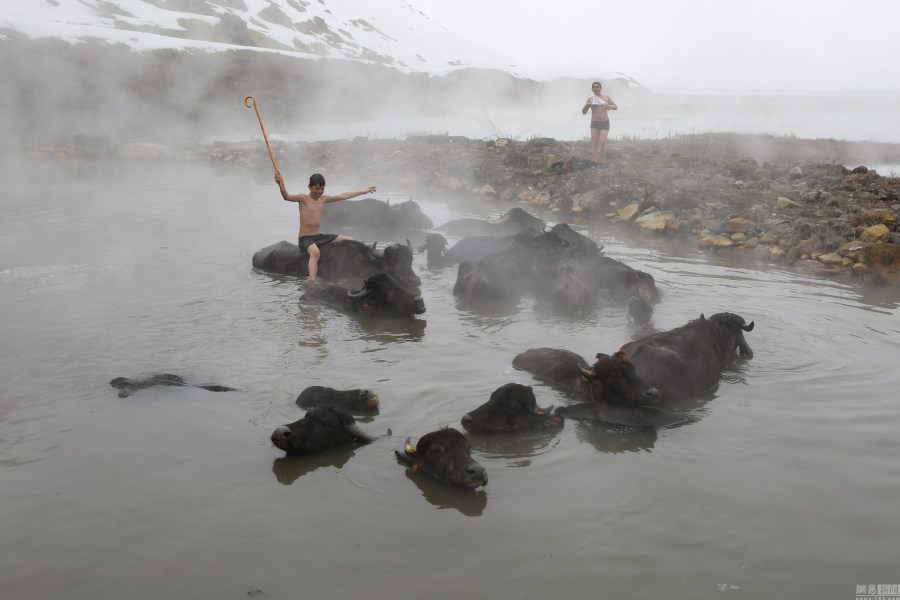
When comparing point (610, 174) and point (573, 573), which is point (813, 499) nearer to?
point (573, 573)

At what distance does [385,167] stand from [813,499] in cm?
1910

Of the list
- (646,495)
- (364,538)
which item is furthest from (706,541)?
(364,538)

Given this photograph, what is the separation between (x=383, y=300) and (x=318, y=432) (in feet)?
12.2

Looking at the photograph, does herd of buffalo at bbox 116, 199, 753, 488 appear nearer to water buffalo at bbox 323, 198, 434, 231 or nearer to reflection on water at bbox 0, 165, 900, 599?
reflection on water at bbox 0, 165, 900, 599

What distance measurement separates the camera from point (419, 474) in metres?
5.05

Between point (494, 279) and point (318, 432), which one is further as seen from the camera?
point (494, 279)

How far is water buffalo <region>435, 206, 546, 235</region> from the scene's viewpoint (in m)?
13.4

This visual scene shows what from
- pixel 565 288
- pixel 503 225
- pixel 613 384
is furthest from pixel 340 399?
pixel 503 225

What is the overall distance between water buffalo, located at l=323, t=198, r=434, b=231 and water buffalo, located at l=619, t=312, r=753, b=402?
8.13 metres

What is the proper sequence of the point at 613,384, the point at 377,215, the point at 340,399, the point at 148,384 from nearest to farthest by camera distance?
the point at 613,384 < the point at 340,399 < the point at 148,384 < the point at 377,215

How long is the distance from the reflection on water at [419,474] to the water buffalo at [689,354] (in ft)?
0.50

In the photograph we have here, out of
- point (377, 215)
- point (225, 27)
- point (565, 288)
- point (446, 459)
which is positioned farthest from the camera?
point (225, 27)

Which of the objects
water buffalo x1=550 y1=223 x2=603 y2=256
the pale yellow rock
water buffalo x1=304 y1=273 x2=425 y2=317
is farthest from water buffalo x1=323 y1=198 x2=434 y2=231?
the pale yellow rock

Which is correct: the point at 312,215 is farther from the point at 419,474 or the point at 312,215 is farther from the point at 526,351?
the point at 419,474
